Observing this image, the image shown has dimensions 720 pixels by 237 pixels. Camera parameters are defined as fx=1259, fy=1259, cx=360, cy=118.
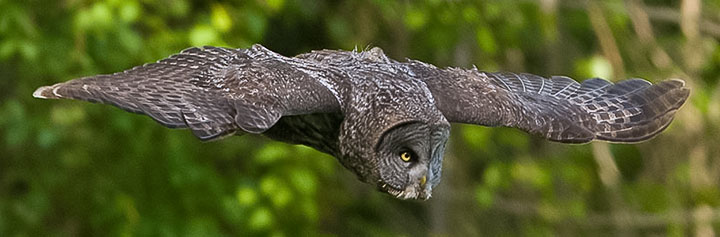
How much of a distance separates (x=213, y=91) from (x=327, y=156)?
2666 millimetres

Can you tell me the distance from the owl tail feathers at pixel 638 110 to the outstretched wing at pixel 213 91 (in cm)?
121

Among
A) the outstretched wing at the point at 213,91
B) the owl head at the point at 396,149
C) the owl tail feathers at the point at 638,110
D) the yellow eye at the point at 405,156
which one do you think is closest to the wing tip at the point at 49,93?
the outstretched wing at the point at 213,91

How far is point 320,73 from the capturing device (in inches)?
165

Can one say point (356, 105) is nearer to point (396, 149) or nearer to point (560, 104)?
point (396, 149)

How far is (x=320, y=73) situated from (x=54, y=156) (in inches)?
129

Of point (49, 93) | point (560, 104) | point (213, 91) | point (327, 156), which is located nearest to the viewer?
point (49, 93)

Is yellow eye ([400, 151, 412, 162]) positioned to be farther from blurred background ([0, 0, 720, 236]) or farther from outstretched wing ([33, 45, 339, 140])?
blurred background ([0, 0, 720, 236])

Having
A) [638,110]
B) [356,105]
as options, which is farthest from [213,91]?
[638,110]

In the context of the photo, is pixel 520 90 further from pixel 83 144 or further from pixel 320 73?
pixel 83 144

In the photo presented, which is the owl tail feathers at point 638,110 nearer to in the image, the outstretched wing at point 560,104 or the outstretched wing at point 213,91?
the outstretched wing at point 560,104

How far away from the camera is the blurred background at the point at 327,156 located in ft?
20.5

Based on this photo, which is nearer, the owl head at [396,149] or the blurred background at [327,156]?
the owl head at [396,149]

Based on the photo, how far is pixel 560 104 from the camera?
484 centimetres

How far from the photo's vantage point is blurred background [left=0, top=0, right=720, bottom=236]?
6.23 m
